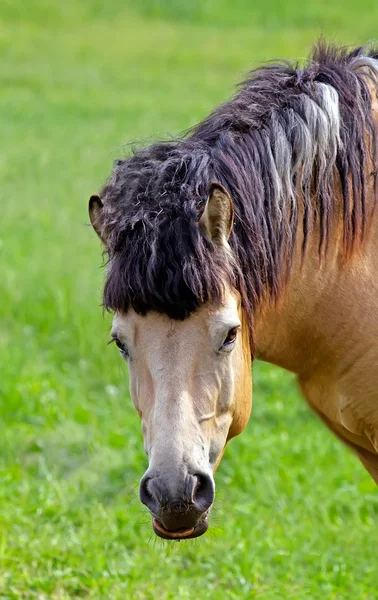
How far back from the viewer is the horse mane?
2848 millimetres

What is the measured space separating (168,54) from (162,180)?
21131mm

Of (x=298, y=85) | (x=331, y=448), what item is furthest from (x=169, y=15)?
(x=298, y=85)

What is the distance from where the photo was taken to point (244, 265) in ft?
9.97

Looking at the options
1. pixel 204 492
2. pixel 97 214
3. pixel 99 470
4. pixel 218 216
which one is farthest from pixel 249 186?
pixel 99 470

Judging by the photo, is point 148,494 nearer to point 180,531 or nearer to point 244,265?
point 180,531

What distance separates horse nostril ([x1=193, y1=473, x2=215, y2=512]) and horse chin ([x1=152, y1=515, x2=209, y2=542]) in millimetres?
100

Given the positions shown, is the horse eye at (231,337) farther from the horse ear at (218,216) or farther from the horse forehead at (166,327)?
the horse ear at (218,216)

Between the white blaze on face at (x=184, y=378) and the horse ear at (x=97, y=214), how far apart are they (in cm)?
31

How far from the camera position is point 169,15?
27.5m

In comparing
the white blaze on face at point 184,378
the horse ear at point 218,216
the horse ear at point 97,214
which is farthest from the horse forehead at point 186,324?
the horse ear at point 97,214

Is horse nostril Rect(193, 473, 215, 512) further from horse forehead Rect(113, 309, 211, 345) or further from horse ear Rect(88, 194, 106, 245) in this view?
horse ear Rect(88, 194, 106, 245)

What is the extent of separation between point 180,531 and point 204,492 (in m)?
0.16

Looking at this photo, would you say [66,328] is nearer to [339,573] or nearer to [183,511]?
[339,573]

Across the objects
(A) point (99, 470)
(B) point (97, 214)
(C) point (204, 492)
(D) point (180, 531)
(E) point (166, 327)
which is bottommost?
(A) point (99, 470)
